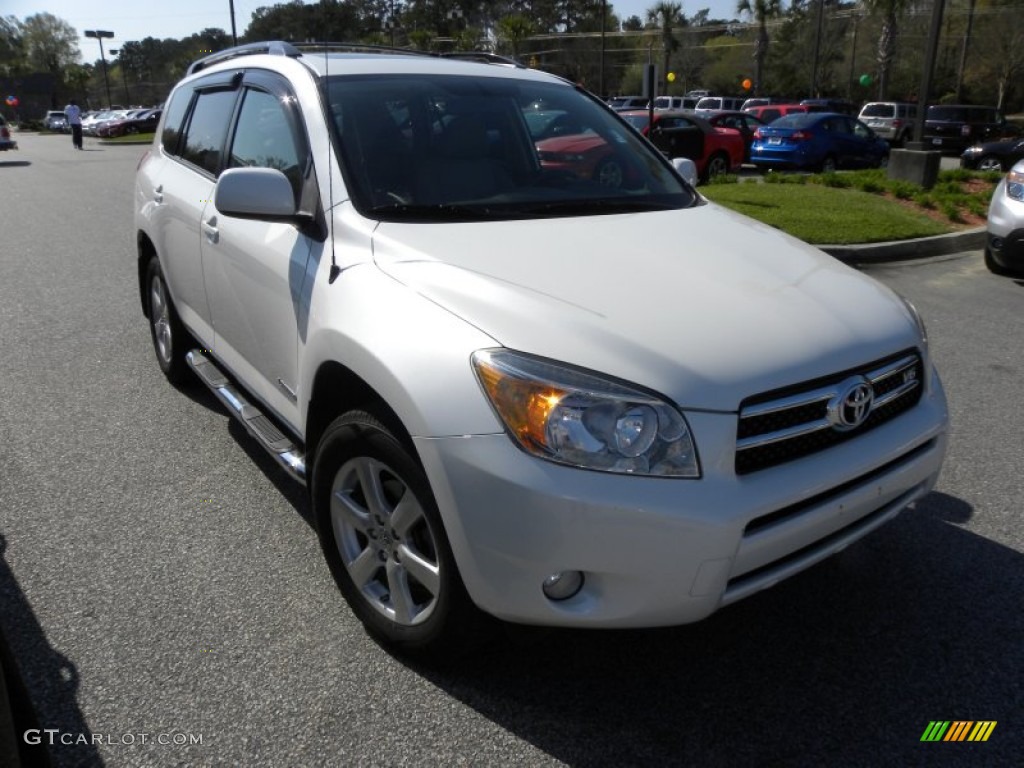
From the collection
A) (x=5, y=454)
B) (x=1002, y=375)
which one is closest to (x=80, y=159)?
(x=5, y=454)

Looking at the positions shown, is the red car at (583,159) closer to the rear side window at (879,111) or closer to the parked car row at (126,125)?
the rear side window at (879,111)

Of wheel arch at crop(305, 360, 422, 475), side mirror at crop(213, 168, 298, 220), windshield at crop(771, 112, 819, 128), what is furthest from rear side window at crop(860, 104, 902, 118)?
wheel arch at crop(305, 360, 422, 475)

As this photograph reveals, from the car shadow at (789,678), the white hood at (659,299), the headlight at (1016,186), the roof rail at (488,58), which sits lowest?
the car shadow at (789,678)

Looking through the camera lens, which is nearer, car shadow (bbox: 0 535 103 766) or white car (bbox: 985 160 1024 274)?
car shadow (bbox: 0 535 103 766)

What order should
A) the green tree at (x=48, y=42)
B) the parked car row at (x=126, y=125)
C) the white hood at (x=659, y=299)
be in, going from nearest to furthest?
the white hood at (x=659, y=299)
the parked car row at (x=126, y=125)
the green tree at (x=48, y=42)

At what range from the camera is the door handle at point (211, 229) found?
3.69 m

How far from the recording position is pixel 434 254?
2.62 metres

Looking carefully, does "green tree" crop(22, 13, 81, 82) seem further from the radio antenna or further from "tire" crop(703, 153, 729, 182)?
the radio antenna

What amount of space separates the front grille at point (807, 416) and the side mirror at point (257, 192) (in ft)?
5.46

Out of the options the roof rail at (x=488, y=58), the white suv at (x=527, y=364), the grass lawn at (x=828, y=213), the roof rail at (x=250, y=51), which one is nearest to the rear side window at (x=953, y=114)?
the grass lawn at (x=828, y=213)

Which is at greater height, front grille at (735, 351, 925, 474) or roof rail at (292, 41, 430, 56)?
roof rail at (292, 41, 430, 56)

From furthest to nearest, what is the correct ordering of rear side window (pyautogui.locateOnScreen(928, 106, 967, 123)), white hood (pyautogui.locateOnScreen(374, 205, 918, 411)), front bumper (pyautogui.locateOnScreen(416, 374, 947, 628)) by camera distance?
rear side window (pyautogui.locateOnScreen(928, 106, 967, 123))
white hood (pyautogui.locateOnScreen(374, 205, 918, 411))
front bumper (pyautogui.locateOnScreen(416, 374, 947, 628))

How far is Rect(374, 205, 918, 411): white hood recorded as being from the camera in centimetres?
219

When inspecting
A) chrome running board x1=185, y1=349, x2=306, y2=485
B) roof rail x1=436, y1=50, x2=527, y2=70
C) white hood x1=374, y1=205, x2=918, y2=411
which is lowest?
chrome running board x1=185, y1=349, x2=306, y2=485
